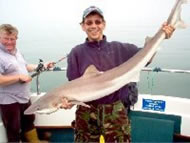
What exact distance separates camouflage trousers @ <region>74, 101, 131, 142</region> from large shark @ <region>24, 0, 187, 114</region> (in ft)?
0.52

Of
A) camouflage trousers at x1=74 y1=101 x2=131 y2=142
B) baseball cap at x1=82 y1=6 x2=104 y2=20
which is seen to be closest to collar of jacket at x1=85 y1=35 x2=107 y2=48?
baseball cap at x1=82 y1=6 x2=104 y2=20

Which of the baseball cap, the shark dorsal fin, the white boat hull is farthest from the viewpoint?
the white boat hull

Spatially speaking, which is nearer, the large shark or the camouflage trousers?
the large shark

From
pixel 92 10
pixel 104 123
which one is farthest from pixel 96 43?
pixel 104 123

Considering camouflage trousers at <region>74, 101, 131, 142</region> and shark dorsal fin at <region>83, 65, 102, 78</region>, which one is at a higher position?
shark dorsal fin at <region>83, 65, 102, 78</region>

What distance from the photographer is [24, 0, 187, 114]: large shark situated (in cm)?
280

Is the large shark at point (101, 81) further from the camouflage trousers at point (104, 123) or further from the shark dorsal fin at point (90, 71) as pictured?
the camouflage trousers at point (104, 123)

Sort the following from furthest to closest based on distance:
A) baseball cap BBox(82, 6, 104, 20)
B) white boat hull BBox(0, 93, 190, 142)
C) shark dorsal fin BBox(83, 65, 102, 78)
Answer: white boat hull BBox(0, 93, 190, 142) < baseball cap BBox(82, 6, 104, 20) < shark dorsal fin BBox(83, 65, 102, 78)

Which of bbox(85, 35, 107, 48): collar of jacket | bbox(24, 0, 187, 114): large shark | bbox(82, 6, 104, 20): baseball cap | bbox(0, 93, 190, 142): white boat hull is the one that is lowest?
bbox(0, 93, 190, 142): white boat hull

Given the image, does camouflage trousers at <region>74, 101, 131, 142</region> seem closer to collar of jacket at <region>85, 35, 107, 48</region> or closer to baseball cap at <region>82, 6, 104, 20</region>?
collar of jacket at <region>85, 35, 107, 48</region>

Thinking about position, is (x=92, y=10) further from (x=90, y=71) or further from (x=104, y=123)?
(x=104, y=123)

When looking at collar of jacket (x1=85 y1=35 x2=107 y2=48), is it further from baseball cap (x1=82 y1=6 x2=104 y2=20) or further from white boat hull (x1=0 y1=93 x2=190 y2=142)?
white boat hull (x1=0 y1=93 x2=190 y2=142)

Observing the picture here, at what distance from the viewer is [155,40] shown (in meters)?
2.92

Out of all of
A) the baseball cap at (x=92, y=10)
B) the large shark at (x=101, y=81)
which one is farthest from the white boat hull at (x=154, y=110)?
the baseball cap at (x=92, y=10)
